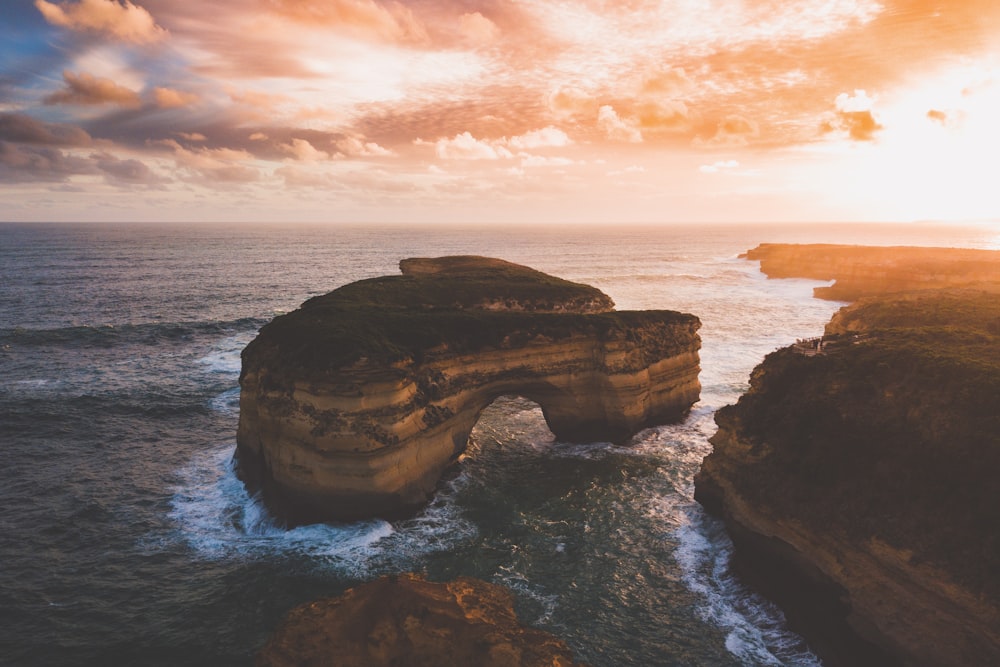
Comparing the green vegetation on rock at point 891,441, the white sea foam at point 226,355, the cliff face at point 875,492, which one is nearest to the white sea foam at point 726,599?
the cliff face at point 875,492

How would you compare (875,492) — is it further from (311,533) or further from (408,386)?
(311,533)

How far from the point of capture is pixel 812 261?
99188 millimetres

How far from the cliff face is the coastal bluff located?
28.2 ft

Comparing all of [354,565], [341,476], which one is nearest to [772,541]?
[354,565]

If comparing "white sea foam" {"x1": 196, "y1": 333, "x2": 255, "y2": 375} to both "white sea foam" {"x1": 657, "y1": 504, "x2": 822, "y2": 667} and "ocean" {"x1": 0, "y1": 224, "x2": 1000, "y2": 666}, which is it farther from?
"white sea foam" {"x1": 657, "y1": 504, "x2": 822, "y2": 667}

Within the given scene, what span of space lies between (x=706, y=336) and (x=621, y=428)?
28977 millimetres

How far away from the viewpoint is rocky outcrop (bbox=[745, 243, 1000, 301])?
70250 mm

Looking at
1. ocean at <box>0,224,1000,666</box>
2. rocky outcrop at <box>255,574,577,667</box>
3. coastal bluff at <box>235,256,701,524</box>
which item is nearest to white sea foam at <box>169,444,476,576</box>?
ocean at <box>0,224,1000,666</box>

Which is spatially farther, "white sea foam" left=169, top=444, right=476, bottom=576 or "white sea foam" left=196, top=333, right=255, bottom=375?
"white sea foam" left=196, top=333, right=255, bottom=375

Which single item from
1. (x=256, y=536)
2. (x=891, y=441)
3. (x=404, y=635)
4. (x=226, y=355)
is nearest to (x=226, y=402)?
(x=226, y=355)

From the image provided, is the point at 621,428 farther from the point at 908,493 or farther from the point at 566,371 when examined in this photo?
the point at 908,493

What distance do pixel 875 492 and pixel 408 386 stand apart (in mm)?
17148

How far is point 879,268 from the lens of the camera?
259ft

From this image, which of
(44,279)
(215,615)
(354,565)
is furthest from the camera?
(44,279)
